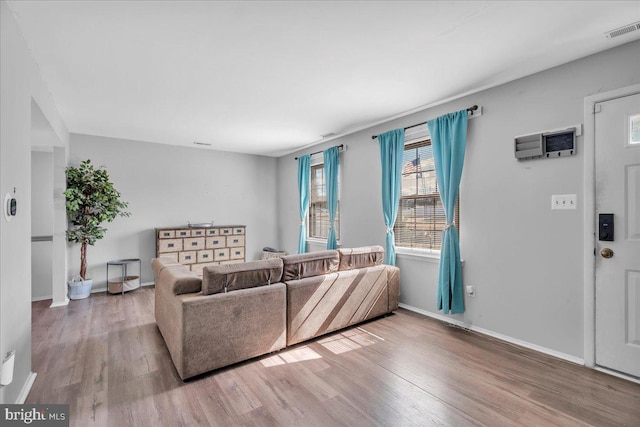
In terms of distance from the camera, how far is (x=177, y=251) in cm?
515

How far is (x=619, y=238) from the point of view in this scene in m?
2.31

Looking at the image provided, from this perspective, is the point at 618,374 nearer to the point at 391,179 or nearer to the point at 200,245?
the point at 391,179

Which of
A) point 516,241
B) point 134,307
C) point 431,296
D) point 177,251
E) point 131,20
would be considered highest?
point 131,20

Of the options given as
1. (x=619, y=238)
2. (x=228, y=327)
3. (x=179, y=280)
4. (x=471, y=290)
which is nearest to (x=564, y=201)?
(x=619, y=238)

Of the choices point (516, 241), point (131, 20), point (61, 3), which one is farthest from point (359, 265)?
point (61, 3)

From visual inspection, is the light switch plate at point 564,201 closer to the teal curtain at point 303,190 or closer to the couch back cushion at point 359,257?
the couch back cushion at point 359,257

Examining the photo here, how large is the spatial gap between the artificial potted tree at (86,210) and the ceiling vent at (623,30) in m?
5.91

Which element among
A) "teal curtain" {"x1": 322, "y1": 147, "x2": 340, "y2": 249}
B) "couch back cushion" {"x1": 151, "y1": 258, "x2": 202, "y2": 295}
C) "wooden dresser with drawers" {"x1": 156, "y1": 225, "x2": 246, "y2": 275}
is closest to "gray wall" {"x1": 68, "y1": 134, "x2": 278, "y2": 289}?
"wooden dresser with drawers" {"x1": 156, "y1": 225, "x2": 246, "y2": 275}

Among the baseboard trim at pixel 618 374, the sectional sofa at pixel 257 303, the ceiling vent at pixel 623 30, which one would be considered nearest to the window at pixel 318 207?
the sectional sofa at pixel 257 303

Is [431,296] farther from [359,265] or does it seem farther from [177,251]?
[177,251]

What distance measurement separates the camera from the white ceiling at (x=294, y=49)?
1918mm

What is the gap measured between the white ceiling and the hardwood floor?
8.40 feet

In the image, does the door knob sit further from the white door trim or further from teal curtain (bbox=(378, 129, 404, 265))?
teal curtain (bbox=(378, 129, 404, 265))

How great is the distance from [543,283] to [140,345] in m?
3.83
